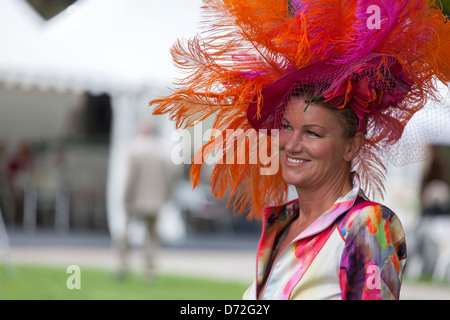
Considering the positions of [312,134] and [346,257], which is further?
[312,134]

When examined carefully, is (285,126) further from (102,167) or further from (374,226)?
(102,167)

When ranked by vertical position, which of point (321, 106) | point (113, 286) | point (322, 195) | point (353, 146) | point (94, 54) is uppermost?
point (94, 54)

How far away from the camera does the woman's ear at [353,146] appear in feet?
Result: 5.52

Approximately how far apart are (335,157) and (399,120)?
23 centimetres

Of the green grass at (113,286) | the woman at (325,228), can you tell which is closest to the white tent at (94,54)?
the green grass at (113,286)

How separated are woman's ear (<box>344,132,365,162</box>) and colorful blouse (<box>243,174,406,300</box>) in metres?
0.06

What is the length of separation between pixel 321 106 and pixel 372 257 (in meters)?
0.42

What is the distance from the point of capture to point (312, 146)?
1.65 meters

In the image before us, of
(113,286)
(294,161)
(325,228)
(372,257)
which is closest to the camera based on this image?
(372,257)

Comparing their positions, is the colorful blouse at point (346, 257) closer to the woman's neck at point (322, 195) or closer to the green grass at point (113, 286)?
the woman's neck at point (322, 195)

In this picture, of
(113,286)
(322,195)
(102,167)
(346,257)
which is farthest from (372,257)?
(102,167)

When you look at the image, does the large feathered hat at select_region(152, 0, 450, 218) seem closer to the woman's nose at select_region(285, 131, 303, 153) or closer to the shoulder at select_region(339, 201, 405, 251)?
the woman's nose at select_region(285, 131, 303, 153)

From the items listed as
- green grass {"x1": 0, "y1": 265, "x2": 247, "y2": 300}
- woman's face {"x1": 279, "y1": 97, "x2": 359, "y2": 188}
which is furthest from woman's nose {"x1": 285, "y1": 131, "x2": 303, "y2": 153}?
green grass {"x1": 0, "y1": 265, "x2": 247, "y2": 300}
